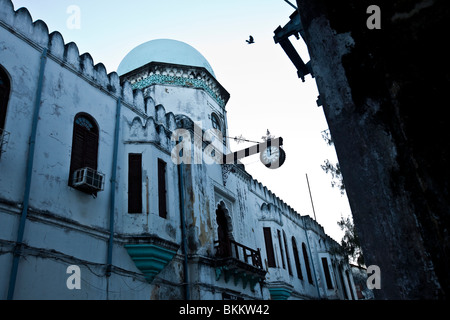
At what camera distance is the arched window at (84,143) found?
8.53 metres

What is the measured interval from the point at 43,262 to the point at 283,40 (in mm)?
5896

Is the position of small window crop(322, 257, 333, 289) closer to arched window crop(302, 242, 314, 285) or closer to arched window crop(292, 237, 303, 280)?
arched window crop(302, 242, 314, 285)

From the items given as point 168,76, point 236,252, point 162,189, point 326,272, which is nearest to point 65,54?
point 162,189

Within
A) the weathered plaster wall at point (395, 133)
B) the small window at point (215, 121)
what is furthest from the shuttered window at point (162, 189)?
the weathered plaster wall at point (395, 133)

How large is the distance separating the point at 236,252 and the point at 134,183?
515 cm

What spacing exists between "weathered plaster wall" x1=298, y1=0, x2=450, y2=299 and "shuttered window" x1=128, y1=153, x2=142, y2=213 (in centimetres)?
820

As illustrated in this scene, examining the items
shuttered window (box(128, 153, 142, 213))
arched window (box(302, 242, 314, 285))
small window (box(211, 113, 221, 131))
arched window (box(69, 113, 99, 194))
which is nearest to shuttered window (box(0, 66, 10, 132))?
arched window (box(69, 113, 99, 194))

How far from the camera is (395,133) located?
1.44 meters

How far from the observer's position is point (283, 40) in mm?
5941

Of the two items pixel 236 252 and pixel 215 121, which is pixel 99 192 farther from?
pixel 215 121

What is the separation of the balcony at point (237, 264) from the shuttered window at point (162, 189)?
241 cm

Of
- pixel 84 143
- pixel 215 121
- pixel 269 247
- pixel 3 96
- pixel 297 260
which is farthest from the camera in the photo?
pixel 297 260

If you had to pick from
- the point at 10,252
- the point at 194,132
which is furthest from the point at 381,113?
the point at 194,132
